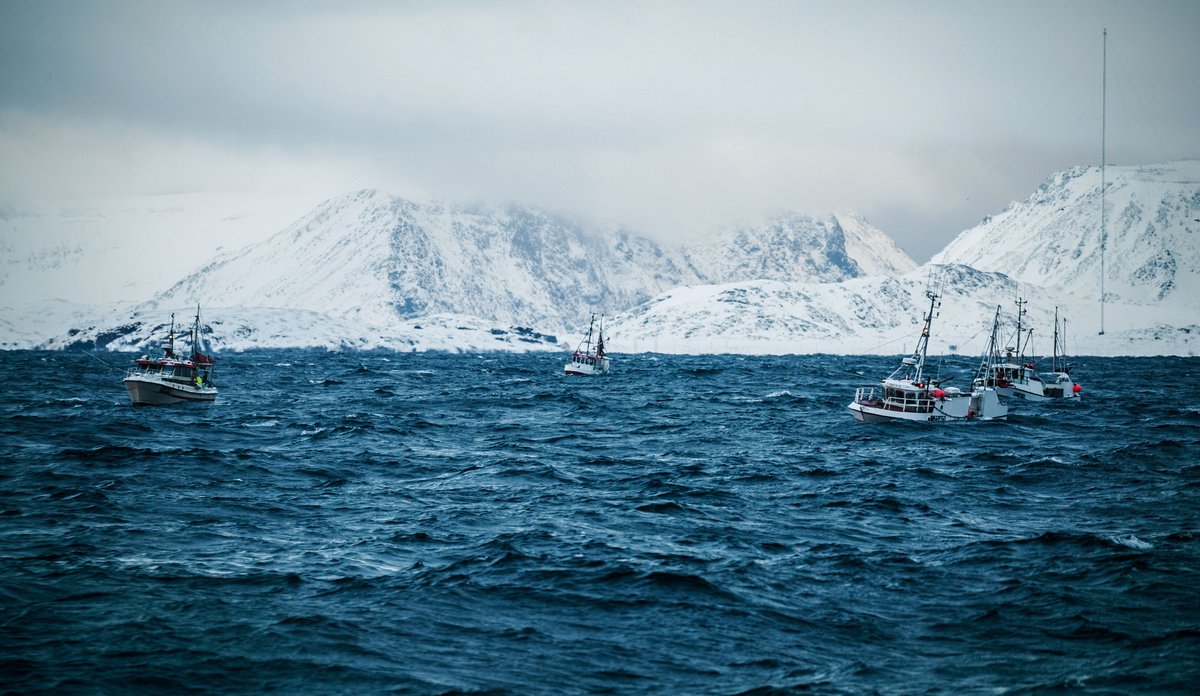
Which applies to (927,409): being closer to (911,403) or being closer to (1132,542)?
(911,403)

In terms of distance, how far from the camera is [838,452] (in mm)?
74312

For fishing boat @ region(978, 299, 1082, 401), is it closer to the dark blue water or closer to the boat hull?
the dark blue water

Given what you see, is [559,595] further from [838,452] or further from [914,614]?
[838,452]

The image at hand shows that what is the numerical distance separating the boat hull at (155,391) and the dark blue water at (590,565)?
21.5m

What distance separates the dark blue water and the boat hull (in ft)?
70.6

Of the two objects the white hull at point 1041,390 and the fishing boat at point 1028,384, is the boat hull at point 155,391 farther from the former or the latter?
the white hull at point 1041,390

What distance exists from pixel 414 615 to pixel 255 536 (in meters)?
13.4

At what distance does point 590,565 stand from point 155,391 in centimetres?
7781

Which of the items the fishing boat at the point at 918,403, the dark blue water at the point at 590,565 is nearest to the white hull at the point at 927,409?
the fishing boat at the point at 918,403

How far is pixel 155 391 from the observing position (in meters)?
101

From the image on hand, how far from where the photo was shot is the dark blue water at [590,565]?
1064 inches

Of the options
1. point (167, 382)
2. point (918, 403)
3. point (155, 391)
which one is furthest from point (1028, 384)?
point (155, 391)

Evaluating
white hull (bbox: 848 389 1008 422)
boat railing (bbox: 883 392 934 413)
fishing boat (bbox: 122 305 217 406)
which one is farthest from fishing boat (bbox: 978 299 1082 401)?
fishing boat (bbox: 122 305 217 406)

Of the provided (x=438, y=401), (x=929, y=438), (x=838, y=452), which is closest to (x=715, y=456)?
(x=838, y=452)
